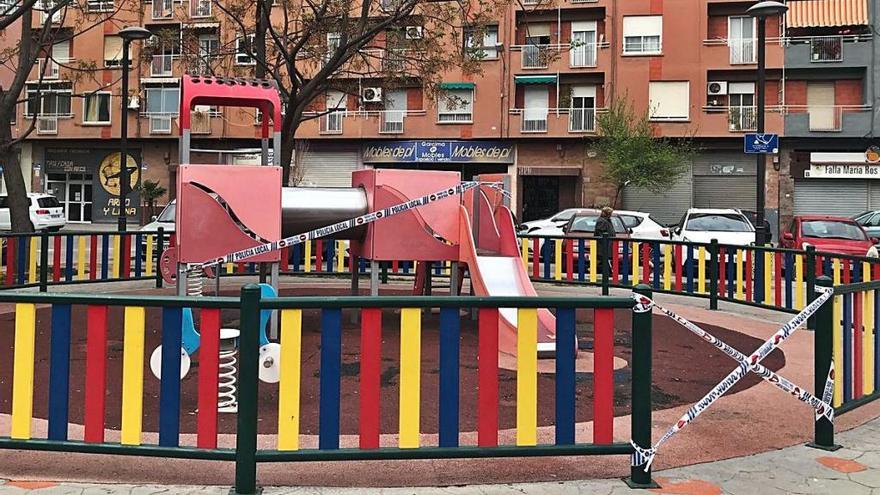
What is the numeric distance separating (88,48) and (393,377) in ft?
130

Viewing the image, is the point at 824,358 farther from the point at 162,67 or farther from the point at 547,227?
the point at 162,67

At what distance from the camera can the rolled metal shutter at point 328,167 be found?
124 feet

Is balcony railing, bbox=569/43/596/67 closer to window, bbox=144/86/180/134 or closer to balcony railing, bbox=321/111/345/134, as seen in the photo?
balcony railing, bbox=321/111/345/134

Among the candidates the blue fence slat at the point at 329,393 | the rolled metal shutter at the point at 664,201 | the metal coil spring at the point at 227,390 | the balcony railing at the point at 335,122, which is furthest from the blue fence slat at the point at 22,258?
the rolled metal shutter at the point at 664,201

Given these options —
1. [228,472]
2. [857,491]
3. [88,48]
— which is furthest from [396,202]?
[88,48]

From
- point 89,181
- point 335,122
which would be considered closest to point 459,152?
point 335,122

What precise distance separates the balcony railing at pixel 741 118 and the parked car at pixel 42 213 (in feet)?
98.0

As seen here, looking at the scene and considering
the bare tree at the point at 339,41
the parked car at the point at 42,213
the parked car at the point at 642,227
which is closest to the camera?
the bare tree at the point at 339,41

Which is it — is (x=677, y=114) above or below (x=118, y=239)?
above

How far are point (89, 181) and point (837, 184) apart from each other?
128ft

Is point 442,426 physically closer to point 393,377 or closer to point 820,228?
point 393,377

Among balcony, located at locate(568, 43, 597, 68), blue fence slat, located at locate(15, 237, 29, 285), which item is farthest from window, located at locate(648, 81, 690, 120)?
blue fence slat, located at locate(15, 237, 29, 285)

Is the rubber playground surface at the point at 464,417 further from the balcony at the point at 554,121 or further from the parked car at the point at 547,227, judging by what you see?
the balcony at the point at 554,121

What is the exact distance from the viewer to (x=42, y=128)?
39781 millimetres
